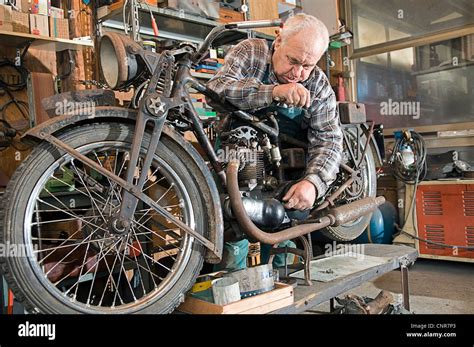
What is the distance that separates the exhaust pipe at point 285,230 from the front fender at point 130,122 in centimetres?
6

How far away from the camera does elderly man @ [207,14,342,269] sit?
140 centimetres

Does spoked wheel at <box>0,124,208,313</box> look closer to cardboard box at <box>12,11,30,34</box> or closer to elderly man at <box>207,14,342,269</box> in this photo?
elderly man at <box>207,14,342,269</box>

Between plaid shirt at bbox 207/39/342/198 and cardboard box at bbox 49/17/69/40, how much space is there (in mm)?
1349

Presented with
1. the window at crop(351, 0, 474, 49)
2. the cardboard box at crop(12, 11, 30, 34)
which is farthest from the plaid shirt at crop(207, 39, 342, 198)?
the window at crop(351, 0, 474, 49)

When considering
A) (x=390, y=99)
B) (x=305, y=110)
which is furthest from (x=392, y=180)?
(x=305, y=110)

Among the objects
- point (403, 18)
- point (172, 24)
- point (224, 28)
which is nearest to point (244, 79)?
point (224, 28)

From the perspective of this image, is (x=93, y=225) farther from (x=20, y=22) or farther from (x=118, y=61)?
(x=20, y=22)

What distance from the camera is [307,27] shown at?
144 cm

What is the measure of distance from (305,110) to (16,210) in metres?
1.12

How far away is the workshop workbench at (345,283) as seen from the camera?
4.37 ft

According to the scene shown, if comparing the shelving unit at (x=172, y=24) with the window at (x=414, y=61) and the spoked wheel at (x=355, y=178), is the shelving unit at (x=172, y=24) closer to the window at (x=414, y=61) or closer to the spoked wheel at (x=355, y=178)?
the spoked wheel at (x=355, y=178)

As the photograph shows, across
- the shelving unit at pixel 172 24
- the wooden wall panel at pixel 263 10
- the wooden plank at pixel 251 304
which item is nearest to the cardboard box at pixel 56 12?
the shelving unit at pixel 172 24

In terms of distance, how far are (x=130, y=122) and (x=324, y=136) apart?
82 cm
